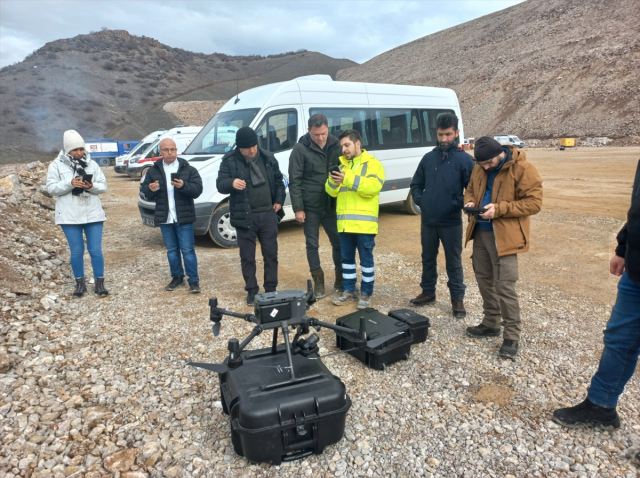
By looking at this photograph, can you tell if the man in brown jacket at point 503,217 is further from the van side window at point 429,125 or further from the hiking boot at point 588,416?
the van side window at point 429,125

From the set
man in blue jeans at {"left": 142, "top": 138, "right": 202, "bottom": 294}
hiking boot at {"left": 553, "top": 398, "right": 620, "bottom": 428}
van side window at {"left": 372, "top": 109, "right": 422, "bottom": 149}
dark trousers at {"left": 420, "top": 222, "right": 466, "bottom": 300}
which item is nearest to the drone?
hiking boot at {"left": 553, "top": 398, "right": 620, "bottom": 428}

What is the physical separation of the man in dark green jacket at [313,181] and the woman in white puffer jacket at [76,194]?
7.45 feet

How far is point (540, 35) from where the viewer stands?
5144cm

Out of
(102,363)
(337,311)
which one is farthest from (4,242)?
(337,311)

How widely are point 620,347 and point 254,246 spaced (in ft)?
11.7

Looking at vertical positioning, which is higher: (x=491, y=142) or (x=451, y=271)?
(x=491, y=142)

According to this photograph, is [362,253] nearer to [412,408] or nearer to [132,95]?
[412,408]

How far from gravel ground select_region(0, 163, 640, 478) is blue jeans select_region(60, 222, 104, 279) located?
1.24 ft

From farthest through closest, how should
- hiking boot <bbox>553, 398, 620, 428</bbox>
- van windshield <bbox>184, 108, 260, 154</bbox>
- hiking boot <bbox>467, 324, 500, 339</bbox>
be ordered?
van windshield <bbox>184, 108, 260, 154</bbox> → hiking boot <bbox>467, 324, 500, 339</bbox> → hiking boot <bbox>553, 398, 620, 428</bbox>

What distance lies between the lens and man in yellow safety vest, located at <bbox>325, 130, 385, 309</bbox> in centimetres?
456

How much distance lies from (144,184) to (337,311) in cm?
287

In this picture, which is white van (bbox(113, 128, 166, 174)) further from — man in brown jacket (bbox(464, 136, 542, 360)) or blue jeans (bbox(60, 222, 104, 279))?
man in brown jacket (bbox(464, 136, 542, 360))

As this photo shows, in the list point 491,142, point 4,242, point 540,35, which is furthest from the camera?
point 540,35

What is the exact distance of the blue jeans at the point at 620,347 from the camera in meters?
2.56
